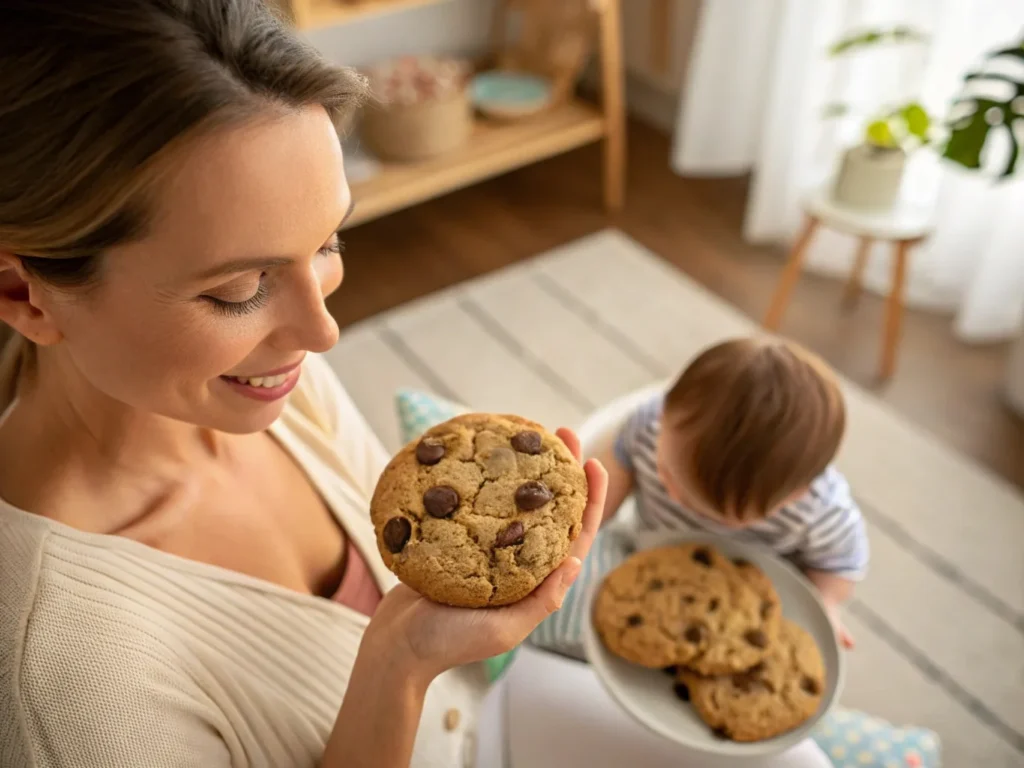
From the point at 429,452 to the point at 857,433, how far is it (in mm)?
1588

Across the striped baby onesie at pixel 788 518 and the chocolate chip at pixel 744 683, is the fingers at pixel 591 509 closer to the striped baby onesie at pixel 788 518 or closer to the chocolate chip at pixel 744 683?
the chocolate chip at pixel 744 683

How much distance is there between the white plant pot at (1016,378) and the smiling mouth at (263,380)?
2.06 m

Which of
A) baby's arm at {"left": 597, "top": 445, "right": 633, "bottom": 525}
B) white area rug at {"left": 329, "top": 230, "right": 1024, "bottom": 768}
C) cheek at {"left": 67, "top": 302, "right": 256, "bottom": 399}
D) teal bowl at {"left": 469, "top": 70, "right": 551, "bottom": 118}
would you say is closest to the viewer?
cheek at {"left": 67, "top": 302, "right": 256, "bottom": 399}

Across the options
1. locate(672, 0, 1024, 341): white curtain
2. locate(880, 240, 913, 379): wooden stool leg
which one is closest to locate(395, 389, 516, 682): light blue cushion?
locate(880, 240, 913, 379): wooden stool leg

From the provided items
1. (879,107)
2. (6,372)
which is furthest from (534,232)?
(6,372)

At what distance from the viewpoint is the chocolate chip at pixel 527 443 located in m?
0.86

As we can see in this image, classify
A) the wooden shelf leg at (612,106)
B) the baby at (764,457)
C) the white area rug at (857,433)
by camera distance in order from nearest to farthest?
the baby at (764,457)
the white area rug at (857,433)
the wooden shelf leg at (612,106)

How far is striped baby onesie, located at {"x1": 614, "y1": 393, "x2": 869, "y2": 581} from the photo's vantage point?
131 centimetres

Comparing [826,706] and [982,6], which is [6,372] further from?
[982,6]

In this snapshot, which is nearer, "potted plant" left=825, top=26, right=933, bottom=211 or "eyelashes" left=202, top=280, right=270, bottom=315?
"eyelashes" left=202, top=280, right=270, bottom=315

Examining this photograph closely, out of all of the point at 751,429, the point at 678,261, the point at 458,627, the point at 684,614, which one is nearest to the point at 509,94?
the point at 678,261

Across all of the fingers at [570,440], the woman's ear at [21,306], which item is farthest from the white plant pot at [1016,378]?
the woman's ear at [21,306]

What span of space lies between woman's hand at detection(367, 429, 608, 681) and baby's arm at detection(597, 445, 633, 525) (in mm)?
648

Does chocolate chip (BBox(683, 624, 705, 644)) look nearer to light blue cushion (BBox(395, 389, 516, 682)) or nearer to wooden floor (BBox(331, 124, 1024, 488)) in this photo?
light blue cushion (BBox(395, 389, 516, 682))
